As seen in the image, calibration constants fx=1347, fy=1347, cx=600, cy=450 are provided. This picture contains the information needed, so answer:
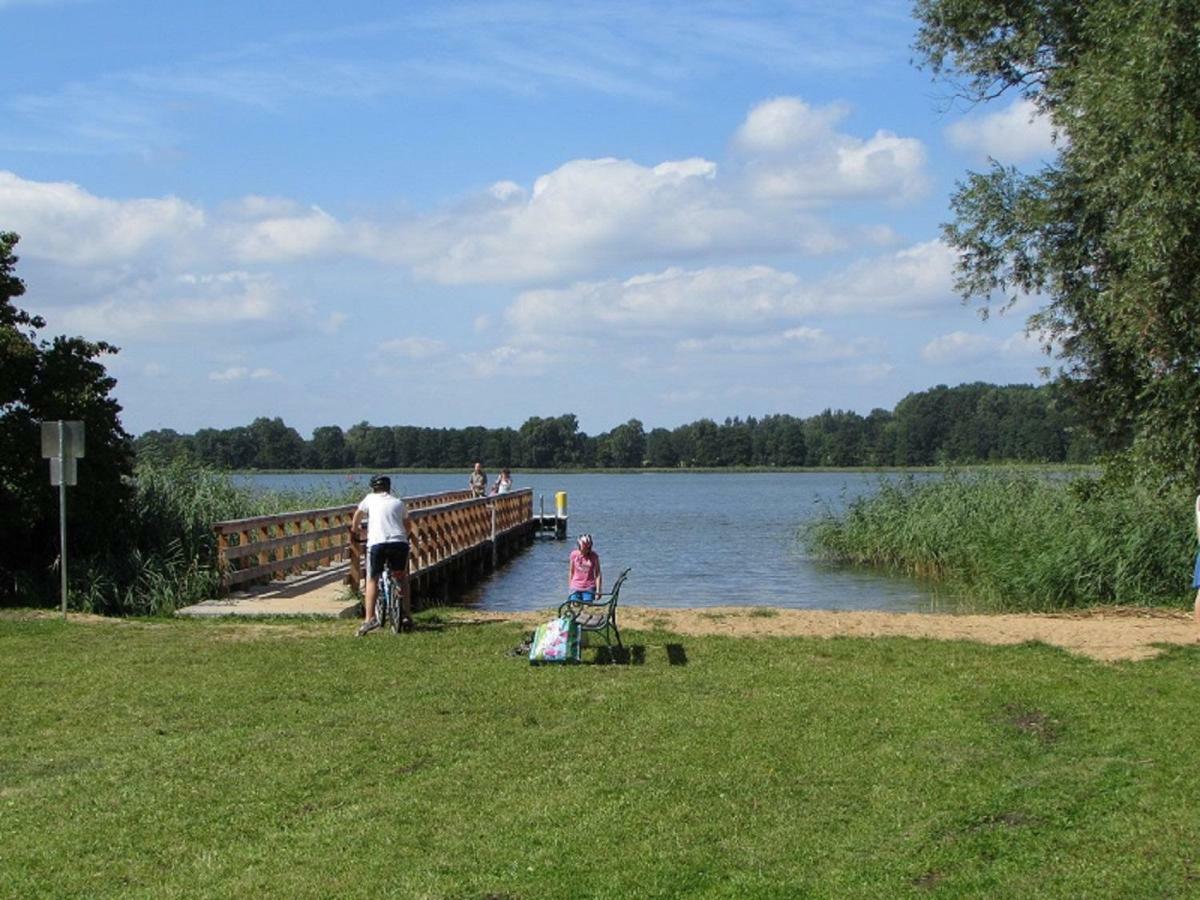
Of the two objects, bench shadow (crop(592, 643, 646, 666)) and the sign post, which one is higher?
the sign post

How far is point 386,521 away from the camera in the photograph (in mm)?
14242

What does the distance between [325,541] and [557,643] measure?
1236 centimetres

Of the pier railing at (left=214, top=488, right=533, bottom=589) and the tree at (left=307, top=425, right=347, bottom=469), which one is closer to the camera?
the pier railing at (left=214, top=488, right=533, bottom=589)

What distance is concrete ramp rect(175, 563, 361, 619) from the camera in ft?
52.1

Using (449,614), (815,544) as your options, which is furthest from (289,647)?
(815,544)

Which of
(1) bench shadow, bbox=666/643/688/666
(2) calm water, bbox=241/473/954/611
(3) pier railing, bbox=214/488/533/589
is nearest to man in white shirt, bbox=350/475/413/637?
(3) pier railing, bbox=214/488/533/589

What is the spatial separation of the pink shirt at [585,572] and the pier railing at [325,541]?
11.3ft

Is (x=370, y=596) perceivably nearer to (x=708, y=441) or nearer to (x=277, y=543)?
(x=277, y=543)

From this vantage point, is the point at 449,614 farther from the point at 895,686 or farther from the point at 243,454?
the point at 243,454

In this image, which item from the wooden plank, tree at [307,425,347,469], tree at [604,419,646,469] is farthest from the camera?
tree at [604,419,646,469]

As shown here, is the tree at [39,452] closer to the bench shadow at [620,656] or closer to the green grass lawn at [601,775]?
the green grass lawn at [601,775]

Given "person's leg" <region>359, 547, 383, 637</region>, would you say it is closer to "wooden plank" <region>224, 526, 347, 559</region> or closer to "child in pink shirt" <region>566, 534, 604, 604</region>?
"child in pink shirt" <region>566, 534, 604, 604</region>

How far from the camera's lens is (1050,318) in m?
19.6

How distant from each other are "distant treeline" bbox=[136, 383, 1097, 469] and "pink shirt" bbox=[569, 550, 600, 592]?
37090 mm
